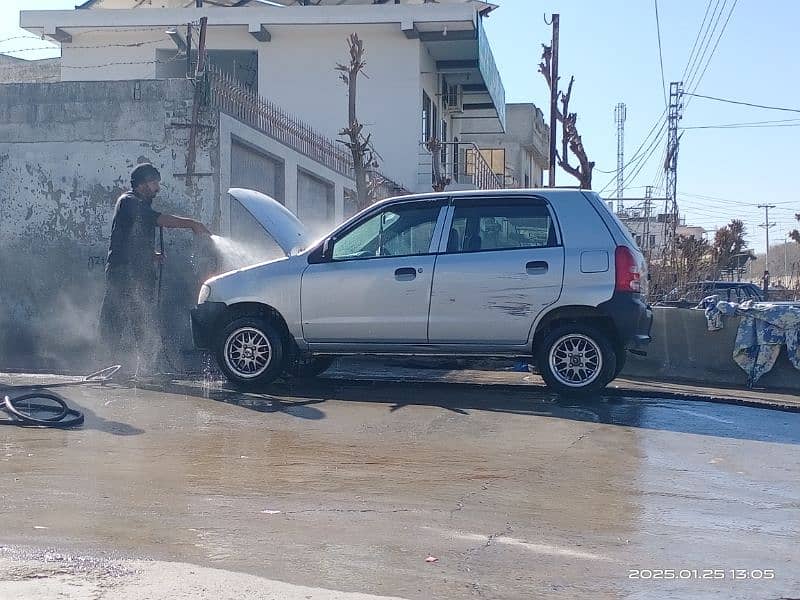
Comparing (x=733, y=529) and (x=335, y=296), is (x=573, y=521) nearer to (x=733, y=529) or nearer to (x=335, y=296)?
(x=733, y=529)

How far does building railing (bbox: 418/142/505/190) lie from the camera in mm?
25266

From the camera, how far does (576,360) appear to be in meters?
8.78

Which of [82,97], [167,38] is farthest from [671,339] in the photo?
[167,38]

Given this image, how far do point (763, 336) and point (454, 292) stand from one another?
4092 millimetres

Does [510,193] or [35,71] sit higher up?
[35,71]

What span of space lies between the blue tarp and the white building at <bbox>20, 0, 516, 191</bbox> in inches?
554

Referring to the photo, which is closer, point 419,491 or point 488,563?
point 488,563

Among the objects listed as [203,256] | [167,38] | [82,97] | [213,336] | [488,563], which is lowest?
[488,563]

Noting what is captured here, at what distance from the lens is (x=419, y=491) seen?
553 cm

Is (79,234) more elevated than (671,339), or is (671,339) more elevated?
(79,234)

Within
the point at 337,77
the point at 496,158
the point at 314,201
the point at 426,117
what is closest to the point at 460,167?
the point at 426,117

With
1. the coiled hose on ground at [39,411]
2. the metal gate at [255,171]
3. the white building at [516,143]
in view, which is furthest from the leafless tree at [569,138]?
the white building at [516,143]

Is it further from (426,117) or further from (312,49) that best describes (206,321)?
(426,117)

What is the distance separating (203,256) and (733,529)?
810 centimetres
